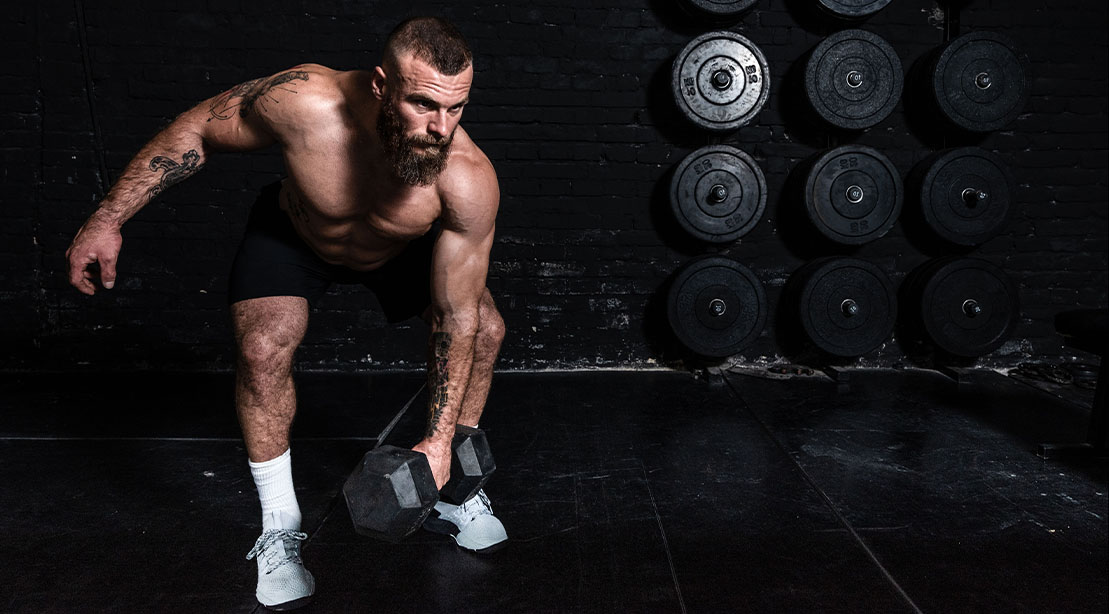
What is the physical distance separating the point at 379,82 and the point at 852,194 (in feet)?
7.96

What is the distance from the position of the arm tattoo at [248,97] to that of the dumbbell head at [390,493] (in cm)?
86

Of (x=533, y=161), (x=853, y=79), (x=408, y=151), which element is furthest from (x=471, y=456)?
(x=853, y=79)

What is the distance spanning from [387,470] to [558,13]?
2724 millimetres

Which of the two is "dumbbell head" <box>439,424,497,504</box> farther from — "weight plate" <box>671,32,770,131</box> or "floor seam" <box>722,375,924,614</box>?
"weight plate" <box>671,32,770,131</box>

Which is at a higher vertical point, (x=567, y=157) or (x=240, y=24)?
(x=240, y=24)

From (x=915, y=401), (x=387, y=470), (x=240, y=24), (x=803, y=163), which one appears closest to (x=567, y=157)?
(x=803, y=163)

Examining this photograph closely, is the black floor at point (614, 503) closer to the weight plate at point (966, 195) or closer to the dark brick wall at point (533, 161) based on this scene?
the dark brick wall at point (533, 161)

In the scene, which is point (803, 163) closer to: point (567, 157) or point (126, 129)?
point (567, 157)

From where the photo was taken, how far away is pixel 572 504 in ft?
6.82

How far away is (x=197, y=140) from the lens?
1.67 meters

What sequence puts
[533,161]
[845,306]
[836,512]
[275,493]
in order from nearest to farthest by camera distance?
[275,493]
[836,512]
[845,306]
[533,161]

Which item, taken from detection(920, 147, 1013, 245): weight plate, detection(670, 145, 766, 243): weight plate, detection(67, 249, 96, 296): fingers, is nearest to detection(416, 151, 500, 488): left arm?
detection(67, 249, 96, 296): fingers

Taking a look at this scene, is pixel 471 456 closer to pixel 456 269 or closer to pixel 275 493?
pixel 456 269

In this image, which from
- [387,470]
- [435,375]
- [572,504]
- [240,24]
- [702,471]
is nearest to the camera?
[387,470]
